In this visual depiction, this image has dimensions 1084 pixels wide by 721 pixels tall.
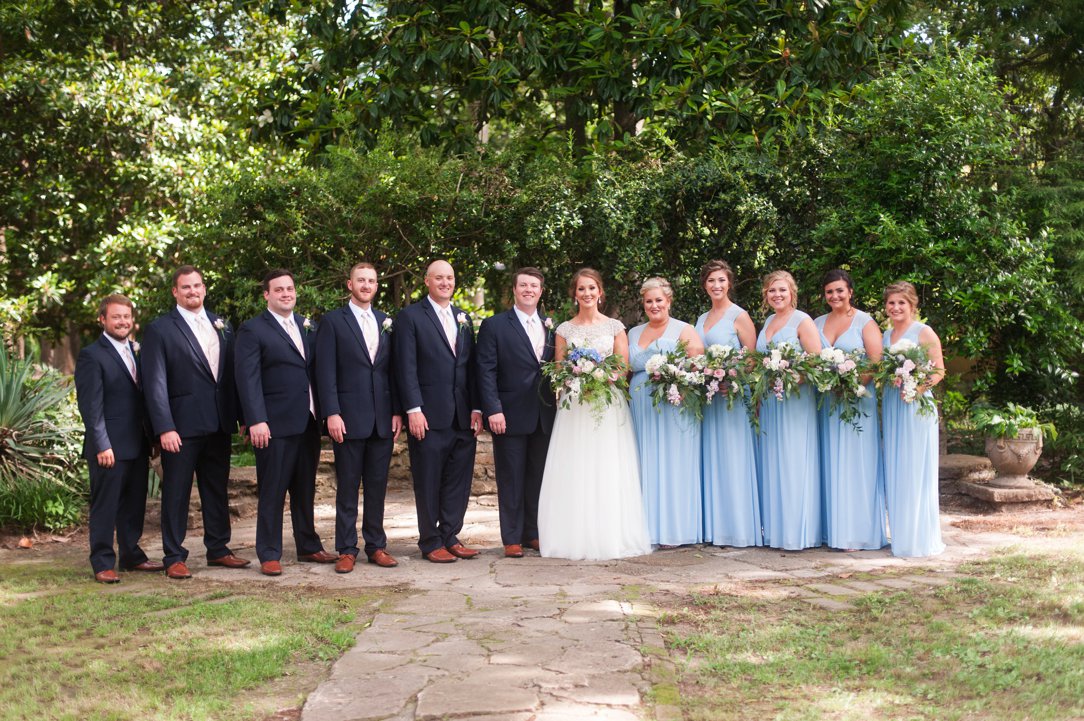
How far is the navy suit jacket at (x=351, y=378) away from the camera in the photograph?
7055mm

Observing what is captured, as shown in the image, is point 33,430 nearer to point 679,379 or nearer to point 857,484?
point 679,379

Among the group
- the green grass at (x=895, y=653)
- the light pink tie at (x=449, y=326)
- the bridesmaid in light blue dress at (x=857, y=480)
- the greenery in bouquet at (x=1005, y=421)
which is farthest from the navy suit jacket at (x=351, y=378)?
the greenery in bouquet at (x=1005, y=421)

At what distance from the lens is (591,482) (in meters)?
7.32

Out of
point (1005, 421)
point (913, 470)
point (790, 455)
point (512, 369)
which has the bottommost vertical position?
point (913, 470)

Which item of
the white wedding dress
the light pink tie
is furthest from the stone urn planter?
the light pink tie

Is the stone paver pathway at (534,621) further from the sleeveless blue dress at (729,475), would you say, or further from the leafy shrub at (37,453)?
the leafy shrub at (37,453)

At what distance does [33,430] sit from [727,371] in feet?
19.6

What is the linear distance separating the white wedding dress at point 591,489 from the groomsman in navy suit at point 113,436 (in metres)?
2.72

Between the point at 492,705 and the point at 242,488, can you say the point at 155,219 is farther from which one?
the point at 492,705

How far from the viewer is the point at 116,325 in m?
7.00

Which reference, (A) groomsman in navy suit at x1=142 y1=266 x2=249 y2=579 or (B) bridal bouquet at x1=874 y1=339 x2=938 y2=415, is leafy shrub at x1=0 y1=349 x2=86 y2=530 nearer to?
(A) groomsman in navy suit at x1=142 y1=266 x2=249 y2=579

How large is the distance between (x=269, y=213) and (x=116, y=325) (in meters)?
3.06

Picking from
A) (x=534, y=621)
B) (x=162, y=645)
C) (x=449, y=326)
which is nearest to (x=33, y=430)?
(x=449, y=326)

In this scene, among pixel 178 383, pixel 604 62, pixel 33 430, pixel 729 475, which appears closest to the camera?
pixel 178 383
